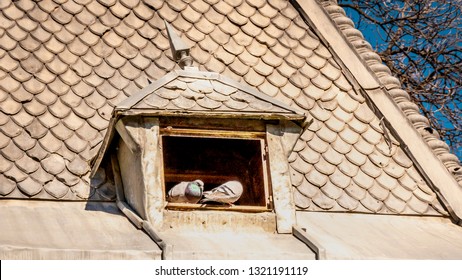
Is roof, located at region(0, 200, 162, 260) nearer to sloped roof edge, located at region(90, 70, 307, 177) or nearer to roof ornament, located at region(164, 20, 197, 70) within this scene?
sloped roof edge, located at region(90, 70, 307, 177)

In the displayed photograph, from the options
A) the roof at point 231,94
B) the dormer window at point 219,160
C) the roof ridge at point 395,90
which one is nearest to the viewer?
the dormer window at point 219,160

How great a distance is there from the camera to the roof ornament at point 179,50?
32.6 feet

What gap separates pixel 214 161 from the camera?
988cm

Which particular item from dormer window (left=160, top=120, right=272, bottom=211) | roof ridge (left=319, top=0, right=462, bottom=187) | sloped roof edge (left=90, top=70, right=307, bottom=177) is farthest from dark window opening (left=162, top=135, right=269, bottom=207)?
roof ridge (left=319, top=0, right=462, bottom=187)

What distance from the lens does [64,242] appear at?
8742 millimetres

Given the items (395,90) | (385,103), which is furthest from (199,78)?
(395,90)

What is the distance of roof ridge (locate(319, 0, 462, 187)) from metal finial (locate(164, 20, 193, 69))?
147cm

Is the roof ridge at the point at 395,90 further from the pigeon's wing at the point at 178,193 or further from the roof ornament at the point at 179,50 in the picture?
the pigeon's wing at the point at 178,193

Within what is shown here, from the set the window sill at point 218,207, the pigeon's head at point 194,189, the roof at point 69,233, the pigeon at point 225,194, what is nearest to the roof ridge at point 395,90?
the window sill at point 218,207

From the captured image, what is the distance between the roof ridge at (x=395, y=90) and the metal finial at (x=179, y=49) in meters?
1.47

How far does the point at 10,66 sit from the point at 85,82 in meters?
0.49

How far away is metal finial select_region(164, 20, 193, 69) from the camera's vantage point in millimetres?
9922

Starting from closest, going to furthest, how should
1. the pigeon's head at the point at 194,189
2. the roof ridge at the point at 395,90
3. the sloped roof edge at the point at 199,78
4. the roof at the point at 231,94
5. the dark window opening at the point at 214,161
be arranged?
the pigeon's head at the point at 194,189 → the sloped roof edge at the point at 199,78 → the dark window opening at the point at 214,161 → the roof at the point at 231,94 → the roof ridge at the point at 395,90

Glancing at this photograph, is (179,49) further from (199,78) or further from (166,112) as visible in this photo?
(166,112)
